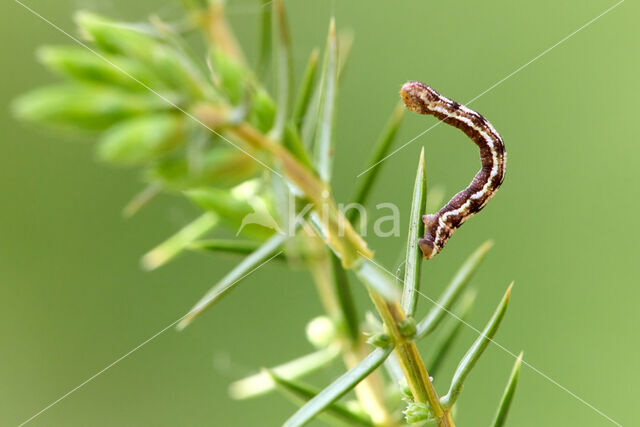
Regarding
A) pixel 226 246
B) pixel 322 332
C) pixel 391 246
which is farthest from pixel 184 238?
pixel 391 246

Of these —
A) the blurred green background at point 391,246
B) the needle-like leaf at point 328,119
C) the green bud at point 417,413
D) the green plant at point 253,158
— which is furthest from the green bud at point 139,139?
the blurred green background at point 391,246

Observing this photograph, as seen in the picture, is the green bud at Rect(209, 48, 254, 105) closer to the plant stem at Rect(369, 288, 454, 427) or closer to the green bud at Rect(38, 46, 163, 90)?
the green bud at Rect(38, 46, 163, 90)

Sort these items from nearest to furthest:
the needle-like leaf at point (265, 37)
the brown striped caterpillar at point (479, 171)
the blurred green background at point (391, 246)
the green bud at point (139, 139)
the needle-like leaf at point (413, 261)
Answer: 1. the green bud at point (139, 139)
2. the needle-like leaf at point (413, 261)
3. the needle-like leaf at point (265, 37)
4. the brown striped caterpillar at point (479, 171)
5. the blurred green background at point (391, 246)

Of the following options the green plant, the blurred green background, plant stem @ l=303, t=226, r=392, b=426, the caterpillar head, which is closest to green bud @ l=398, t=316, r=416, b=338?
the green plant

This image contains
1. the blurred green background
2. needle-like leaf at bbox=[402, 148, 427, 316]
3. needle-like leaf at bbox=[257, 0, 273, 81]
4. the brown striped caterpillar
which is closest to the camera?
needle-like leaf at bbox=[402, 148, 427, 316]

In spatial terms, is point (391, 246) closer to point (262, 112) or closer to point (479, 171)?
point (479, 171)

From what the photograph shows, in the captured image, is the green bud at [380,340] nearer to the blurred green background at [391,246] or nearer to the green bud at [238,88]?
the green bud at [238,88]

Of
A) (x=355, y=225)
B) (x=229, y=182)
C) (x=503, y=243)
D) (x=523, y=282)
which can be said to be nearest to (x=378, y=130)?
(x=503, y=243)
